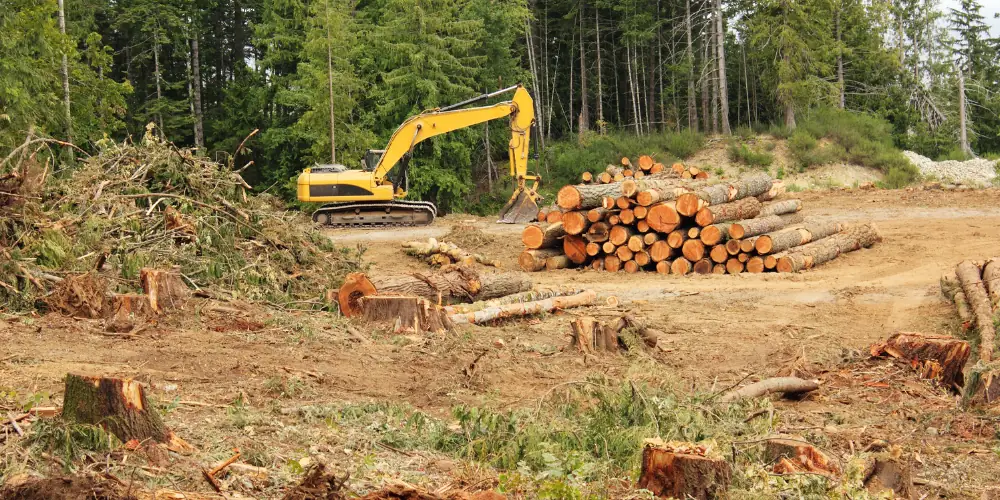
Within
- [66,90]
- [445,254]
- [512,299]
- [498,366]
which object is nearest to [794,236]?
[445,254]

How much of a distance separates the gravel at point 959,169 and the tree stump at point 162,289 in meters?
25.0

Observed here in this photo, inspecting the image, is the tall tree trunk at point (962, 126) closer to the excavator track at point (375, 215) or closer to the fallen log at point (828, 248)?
the fallen log at point (828, 248)

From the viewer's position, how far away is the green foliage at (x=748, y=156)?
30797 mm

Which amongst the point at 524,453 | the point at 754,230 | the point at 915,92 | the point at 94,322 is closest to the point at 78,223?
the point at 94,322

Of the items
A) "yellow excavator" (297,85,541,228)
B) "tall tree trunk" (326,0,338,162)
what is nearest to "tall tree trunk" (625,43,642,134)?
"tall tree trunk" (326,0,338,162)

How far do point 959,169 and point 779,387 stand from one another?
2734cm

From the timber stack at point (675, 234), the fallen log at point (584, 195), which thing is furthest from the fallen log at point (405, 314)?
the fallen log at point (584, 195)

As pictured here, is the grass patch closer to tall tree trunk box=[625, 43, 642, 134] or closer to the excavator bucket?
tall tree trunk box=[625, 43, 642, 134]

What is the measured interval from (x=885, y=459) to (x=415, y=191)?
91.9 feet

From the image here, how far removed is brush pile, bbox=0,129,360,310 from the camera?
895 cm

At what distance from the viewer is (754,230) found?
14.8 meters

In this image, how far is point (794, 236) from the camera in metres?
15.2

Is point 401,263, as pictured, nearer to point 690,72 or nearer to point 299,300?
point 299,300

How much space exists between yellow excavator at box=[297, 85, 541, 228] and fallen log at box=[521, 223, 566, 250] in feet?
21.7
